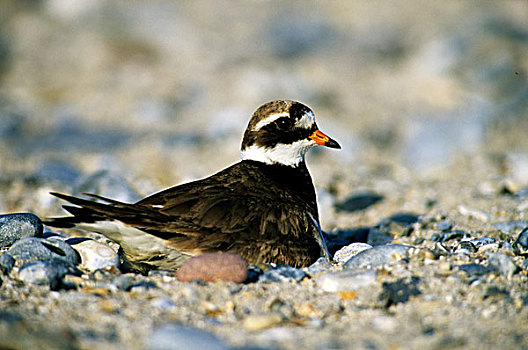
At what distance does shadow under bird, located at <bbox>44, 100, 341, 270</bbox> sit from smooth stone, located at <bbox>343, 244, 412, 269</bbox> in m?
0.43

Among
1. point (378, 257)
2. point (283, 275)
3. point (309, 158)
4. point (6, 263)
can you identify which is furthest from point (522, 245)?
point (309, 158)

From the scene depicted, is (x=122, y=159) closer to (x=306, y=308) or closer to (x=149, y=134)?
(x=149, y=134)

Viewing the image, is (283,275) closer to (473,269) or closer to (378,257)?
(378,257)

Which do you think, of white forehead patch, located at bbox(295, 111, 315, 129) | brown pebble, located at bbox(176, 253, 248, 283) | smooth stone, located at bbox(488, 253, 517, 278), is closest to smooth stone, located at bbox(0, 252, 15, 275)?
brown pebble, located at bbox(176, 253, 248, 283)

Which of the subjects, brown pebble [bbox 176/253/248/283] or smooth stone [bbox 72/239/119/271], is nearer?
brown pebble [bbox 176/253/248/283]

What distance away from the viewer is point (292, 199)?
5.17m

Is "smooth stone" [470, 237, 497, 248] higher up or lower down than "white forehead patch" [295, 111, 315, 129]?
lower down

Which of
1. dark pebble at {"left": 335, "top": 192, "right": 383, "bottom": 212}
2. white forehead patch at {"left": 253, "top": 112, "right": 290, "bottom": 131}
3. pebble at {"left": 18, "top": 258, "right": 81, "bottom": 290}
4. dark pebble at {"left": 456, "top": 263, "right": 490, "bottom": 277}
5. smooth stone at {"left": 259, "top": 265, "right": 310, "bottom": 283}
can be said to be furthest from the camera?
dark pebble at {"left": 335, "top": 192, "right": 383, "bottom": 212}

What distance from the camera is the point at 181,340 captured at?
308 cm

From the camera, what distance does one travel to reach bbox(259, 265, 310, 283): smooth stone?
4254mm

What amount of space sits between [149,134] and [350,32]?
657 centimetres

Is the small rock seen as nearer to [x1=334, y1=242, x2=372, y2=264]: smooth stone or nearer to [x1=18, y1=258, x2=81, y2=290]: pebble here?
[x1=18, y1=258, x2=81, y2=290]: pebble

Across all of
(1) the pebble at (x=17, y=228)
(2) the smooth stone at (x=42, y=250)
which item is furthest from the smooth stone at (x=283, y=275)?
(1) the pebble at (x=17, y=228)

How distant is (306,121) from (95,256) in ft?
7.16
